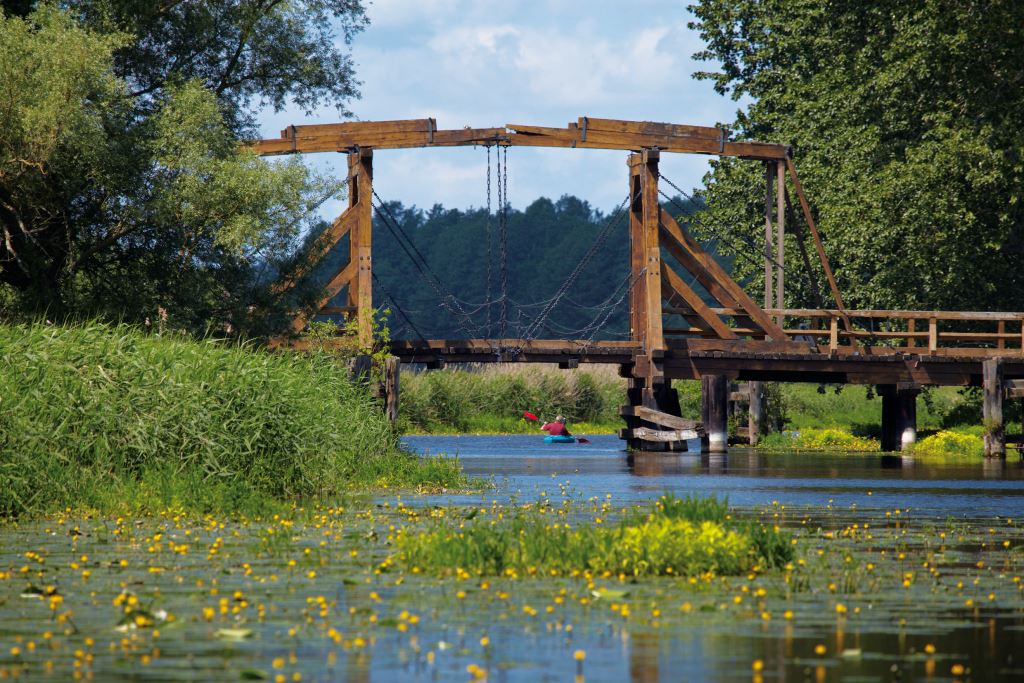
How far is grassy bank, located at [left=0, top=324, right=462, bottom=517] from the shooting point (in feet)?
53.2

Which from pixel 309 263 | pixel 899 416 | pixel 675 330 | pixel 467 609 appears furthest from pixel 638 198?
pixel 467 609

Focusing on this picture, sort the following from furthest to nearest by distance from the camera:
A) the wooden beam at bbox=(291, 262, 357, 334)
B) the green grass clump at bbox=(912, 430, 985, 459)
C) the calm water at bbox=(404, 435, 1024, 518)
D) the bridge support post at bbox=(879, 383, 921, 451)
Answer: the bridge support post at bbox=(879, 383, 921, 451), the green grass clump at bbox=(912, 430, 985, 459), the wooden beam at bbox=(291, 262, 357, 334), the calm water at bbox=(404, 435, 1024, 518)

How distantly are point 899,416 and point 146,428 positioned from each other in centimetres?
2740

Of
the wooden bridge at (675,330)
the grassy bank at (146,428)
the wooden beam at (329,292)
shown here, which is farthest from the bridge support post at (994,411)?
the grassy bank at (146,428)

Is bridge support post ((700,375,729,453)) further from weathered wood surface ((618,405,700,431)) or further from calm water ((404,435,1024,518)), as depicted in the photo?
weathered wood surface ((618,405,700,431))

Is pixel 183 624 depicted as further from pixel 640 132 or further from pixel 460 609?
pixel 640 132

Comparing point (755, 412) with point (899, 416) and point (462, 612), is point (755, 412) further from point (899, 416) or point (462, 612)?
point (462, 612)

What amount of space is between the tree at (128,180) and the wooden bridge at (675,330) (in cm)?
526

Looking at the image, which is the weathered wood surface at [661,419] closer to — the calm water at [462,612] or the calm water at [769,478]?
the calm water at [769,478]

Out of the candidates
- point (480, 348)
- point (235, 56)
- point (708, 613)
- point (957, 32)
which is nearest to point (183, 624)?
point (708, 613)

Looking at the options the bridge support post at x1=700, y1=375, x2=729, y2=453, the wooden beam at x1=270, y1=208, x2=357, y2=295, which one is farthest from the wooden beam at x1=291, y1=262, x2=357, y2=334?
the bridge support post at x1=700, y1=375, x2=729, y2=453

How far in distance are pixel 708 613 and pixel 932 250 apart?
108 feet

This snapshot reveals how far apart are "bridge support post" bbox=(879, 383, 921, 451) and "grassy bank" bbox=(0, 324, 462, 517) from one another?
23.7m

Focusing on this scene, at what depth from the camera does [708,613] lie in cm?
997
